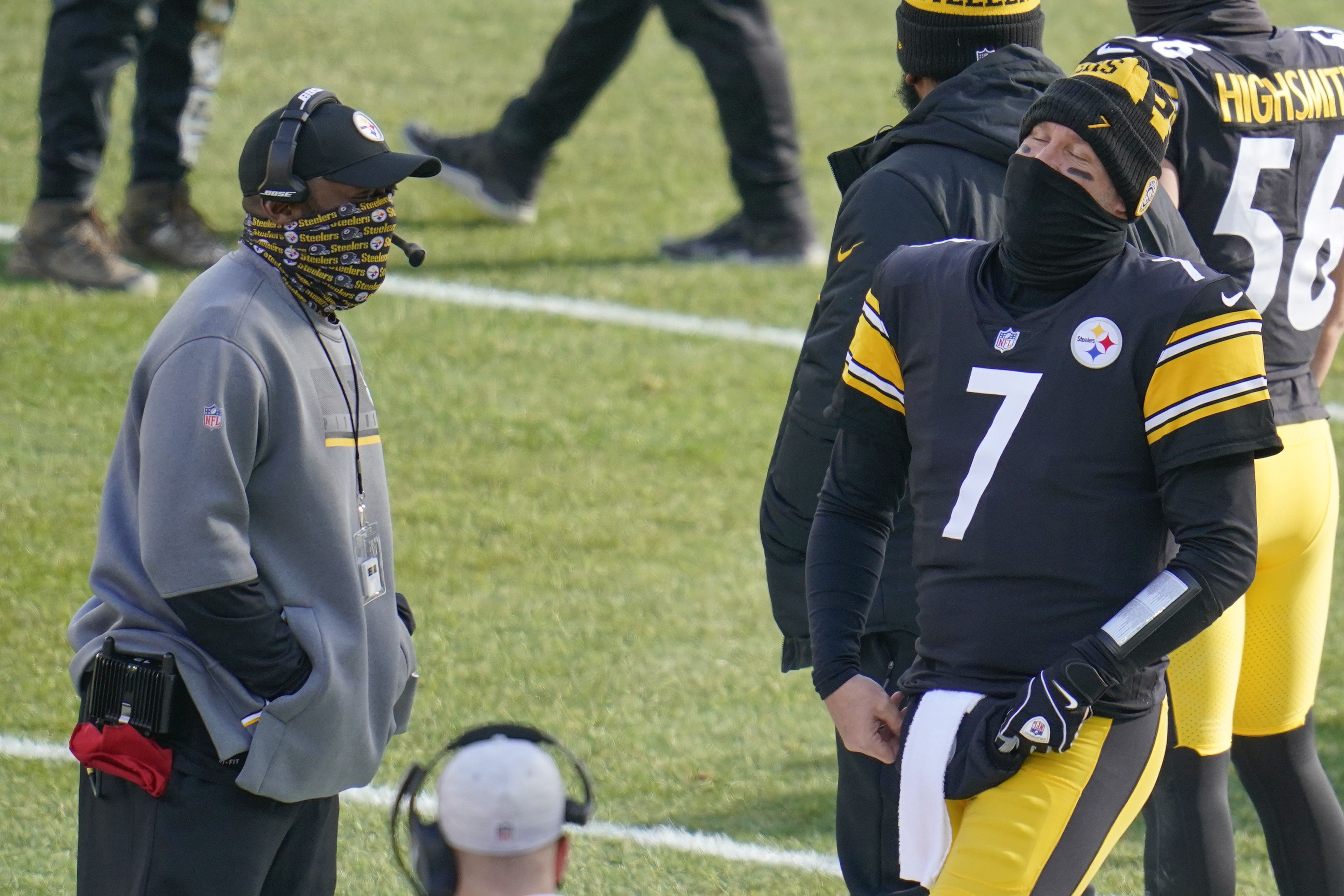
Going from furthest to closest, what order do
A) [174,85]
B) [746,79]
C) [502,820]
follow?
[746,79], [174,85], [502,820]

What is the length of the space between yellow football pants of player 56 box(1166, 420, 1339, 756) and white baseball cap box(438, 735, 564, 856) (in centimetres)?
179

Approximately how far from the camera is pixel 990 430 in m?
2.88

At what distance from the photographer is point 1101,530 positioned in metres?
2.82

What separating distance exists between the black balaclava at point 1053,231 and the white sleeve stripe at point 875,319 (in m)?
0.25

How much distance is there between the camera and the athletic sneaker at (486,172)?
364 inches

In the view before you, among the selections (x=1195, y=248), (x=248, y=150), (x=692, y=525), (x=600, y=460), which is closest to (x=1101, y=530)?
(x=1195, y=248)

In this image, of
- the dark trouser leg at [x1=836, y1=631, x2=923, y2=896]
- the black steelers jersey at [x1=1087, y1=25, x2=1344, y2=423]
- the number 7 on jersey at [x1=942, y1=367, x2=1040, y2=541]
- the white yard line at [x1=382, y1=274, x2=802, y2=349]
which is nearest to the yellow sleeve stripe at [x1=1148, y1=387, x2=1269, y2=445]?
the number 7 on jersey at [x1=942, y1=367, x2=1040, y2=541]

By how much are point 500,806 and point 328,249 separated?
4.62 ft

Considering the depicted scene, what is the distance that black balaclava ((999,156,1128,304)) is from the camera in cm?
285

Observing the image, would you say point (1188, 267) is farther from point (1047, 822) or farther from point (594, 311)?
point (594, 311)

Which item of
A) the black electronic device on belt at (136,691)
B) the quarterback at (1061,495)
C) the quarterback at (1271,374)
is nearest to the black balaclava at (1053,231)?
the quarterback at (1061,495)

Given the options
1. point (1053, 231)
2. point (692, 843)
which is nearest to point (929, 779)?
point (1053, 231)

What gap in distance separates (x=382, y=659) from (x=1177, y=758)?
1630mm

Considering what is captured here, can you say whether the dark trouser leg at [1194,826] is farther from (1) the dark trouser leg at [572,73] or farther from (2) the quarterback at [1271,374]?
(1) the dark trouser leg at [572,73]
